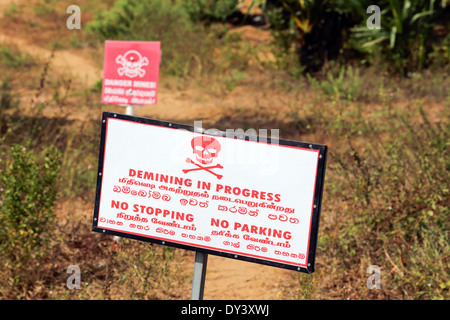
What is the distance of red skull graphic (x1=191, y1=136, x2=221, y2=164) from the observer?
212 centimetres

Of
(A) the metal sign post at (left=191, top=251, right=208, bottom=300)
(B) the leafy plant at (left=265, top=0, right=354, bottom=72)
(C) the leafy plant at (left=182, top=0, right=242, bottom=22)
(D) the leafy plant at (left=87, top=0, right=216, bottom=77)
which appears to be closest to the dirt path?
(D) the leafy plant at (left=87, top=0, right=216, bottom=77)

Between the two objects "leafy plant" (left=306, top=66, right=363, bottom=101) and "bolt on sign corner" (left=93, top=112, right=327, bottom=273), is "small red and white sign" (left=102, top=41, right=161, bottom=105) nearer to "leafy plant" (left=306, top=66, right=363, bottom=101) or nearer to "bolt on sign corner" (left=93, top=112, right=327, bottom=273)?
"bolt on sign corner" (left=93, top=112, right=327, bottom=273)

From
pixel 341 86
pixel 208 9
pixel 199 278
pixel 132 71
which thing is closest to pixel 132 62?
pixel 132 71

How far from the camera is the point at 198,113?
8594mm

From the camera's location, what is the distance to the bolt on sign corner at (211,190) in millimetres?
2057

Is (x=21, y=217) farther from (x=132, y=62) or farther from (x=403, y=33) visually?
(x=403, y=33)

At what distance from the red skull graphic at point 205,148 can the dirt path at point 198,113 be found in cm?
178

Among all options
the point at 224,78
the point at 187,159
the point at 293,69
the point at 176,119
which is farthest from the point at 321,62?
the point at 187,159

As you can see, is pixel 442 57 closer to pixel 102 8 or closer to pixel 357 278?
pixel 357 278

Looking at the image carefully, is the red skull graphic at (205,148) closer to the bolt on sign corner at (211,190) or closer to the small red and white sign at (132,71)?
the bolt on sign corner at (211,190)

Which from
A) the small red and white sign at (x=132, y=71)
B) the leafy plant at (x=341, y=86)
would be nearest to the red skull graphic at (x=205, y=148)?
the small red and white sign at (x=132, y=71)

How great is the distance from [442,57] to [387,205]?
5.96m

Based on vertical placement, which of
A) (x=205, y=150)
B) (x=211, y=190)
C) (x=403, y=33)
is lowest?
(x=211, y=190)
